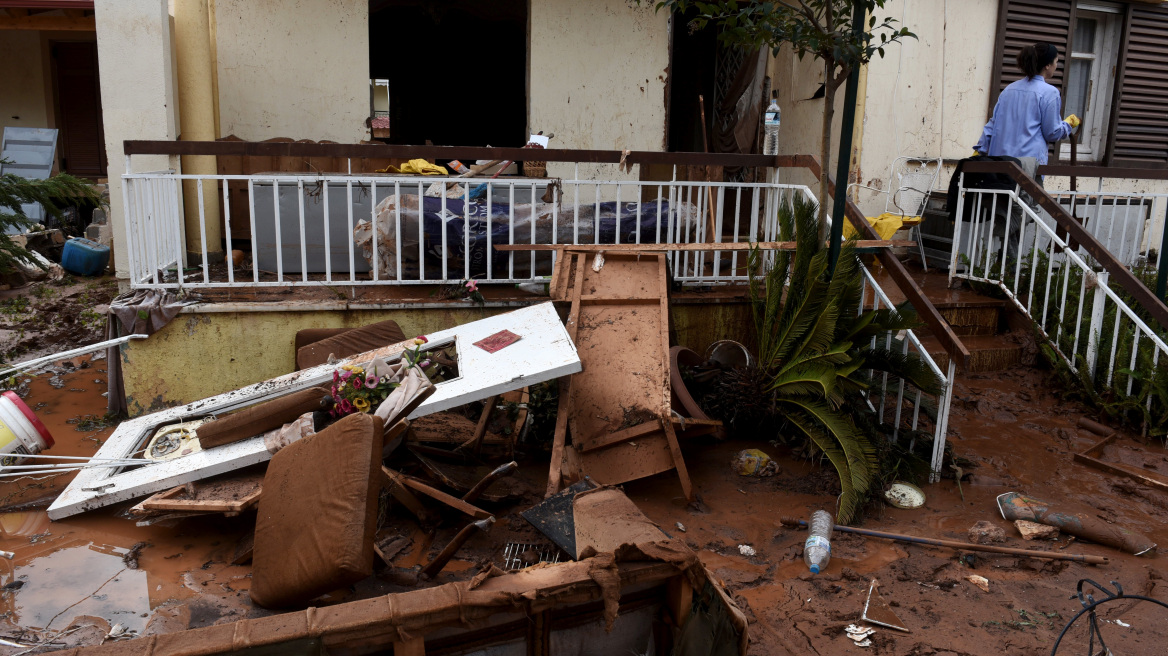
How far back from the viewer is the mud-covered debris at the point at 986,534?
13.3 feet

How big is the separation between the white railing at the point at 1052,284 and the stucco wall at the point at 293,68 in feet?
19.3

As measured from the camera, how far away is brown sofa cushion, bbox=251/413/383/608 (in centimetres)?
324

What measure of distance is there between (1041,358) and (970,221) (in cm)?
133

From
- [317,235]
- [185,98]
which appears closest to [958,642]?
[317,235]

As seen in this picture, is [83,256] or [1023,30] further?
[83,256]

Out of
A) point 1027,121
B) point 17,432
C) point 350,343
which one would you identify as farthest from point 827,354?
point 17,432

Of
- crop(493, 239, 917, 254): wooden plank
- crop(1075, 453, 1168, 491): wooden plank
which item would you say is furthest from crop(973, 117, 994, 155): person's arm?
crop(1075, 453, 1168, 491): wooden plank

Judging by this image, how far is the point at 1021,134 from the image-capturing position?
658 centimetres

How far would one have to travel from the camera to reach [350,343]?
5.32 metres

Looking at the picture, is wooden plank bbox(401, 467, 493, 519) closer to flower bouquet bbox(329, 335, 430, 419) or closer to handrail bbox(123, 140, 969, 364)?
flower bouquet bbox(329, 335, 430, 419)

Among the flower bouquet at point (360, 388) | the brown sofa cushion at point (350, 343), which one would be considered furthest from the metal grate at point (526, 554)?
the brown sofa cushion at point (350, 343)

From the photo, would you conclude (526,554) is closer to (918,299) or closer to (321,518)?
(321,518)

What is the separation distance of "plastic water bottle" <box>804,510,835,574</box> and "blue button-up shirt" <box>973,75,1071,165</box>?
425 centimetres

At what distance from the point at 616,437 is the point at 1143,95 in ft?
27.0
